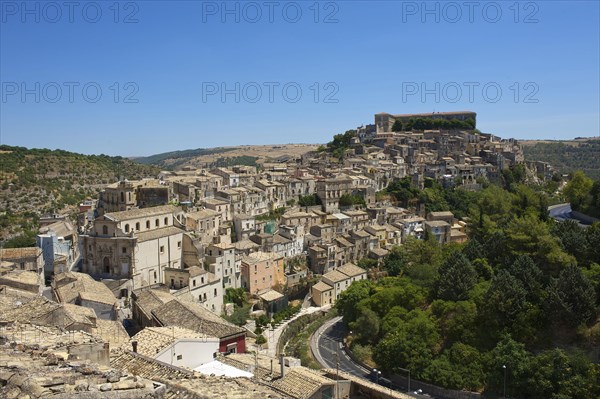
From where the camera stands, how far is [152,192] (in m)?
43.9

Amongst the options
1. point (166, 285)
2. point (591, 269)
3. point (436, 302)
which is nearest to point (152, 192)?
point (166, 285)

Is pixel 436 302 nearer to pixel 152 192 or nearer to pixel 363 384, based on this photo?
pixel 363 384

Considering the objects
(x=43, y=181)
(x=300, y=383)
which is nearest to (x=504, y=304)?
(x=300, y=383)

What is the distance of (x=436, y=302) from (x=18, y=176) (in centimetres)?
5600

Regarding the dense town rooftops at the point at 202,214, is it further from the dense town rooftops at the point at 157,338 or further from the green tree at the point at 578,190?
the green tree at the point at 578,190

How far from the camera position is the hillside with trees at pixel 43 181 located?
56.9m

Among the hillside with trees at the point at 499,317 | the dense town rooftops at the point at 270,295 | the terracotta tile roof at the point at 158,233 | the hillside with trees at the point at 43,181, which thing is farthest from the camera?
the hillside with trees at the point at 43,181

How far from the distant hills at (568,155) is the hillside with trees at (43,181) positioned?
88.4m

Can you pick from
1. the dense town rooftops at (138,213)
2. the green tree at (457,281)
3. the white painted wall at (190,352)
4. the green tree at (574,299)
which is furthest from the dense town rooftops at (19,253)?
the green tree at (574,299)

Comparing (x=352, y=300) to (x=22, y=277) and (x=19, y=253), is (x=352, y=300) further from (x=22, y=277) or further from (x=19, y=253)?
(x=19, y=253)

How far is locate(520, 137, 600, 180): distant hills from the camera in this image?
378 ft

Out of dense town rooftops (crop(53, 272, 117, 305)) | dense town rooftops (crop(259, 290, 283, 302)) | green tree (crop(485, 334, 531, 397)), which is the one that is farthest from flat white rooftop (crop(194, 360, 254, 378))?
dense town rooftops (crop(259, 290, 283, 302))

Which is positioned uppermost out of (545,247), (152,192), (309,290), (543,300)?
(152,192)

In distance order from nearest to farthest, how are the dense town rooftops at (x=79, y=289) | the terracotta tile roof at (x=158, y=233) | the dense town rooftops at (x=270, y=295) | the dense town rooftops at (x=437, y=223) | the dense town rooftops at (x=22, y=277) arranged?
the dense town rooftops at (x=22, y=277) → the dense town rooftops at (x=79, y=289) → the terracotta tile roof at (x=158, y=233) → the dense town rooftops at (x=270, y=295) → the dense town rooftops at (x=437, y=223)
